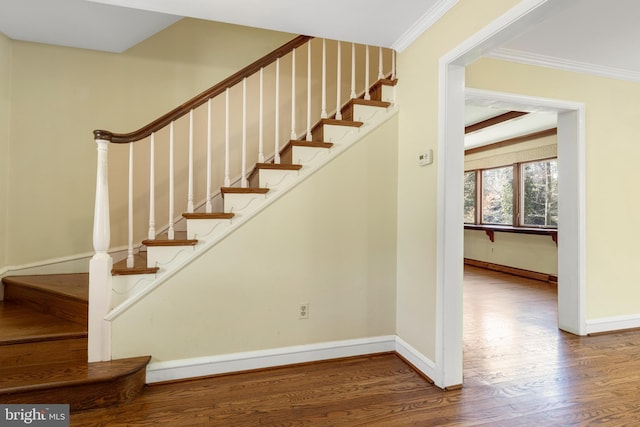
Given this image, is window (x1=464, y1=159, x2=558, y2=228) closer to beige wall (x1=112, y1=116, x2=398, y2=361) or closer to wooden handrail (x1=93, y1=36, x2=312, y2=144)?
beige wall (x1=112, y1=116, x2=398, y2=361)

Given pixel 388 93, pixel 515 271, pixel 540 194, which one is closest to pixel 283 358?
pixel 388 93

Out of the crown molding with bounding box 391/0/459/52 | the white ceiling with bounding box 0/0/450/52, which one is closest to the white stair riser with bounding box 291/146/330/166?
the white ceiling with bounding box 0/0/450/52

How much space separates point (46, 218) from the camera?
2914 millimetres

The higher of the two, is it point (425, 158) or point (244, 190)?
point (425, 158)

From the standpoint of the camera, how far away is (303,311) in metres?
2.41

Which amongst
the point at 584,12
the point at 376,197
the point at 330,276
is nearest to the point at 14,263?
the point at 330,276

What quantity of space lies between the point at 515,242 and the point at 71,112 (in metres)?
6.71

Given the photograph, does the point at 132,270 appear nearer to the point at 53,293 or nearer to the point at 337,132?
the point at 53,293

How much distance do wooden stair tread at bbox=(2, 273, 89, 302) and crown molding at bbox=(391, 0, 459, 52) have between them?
116 inches

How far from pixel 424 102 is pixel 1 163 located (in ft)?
11.5

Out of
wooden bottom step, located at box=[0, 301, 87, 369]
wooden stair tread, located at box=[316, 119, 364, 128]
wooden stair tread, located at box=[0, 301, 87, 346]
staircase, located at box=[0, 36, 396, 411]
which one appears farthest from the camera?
wooden stair tread, located at box=[316, 119, 364, 128]

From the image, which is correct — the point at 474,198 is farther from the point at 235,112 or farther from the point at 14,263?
the point at 14,263

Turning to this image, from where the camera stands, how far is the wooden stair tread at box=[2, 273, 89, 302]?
7.48ft

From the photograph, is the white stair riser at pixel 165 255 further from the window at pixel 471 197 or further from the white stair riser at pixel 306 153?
the window at pixel 471 197
